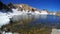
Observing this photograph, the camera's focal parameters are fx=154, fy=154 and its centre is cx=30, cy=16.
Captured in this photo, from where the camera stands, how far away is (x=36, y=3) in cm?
463

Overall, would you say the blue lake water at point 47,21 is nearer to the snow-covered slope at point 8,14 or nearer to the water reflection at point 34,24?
the water reflection at point 34,24

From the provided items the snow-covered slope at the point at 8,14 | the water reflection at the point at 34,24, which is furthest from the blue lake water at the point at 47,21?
the snow-covered slope at the point at 8,14

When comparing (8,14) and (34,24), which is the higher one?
(8,14)

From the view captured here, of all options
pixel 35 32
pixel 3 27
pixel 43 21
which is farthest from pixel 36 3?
pixel 3 27

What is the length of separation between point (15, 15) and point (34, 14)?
1.89 ft

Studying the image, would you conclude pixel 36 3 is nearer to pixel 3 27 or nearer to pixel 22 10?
pixel 22 10

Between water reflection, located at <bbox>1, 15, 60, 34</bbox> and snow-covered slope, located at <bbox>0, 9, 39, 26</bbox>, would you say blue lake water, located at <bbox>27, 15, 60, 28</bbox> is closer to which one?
water reflection, located at <bbox>1, 15, 60, 34</bbox>

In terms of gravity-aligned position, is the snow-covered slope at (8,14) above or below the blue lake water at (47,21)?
above

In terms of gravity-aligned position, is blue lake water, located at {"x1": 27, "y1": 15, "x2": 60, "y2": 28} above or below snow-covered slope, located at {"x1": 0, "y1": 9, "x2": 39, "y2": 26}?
below

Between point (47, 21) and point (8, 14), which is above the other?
point (8, 14)

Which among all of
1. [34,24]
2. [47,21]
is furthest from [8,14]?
[47,21]

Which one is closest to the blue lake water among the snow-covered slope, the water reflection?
the water reflection

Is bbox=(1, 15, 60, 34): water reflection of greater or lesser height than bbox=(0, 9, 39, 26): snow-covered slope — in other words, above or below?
below

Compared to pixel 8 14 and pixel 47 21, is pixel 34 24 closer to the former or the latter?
pixel 47 21
